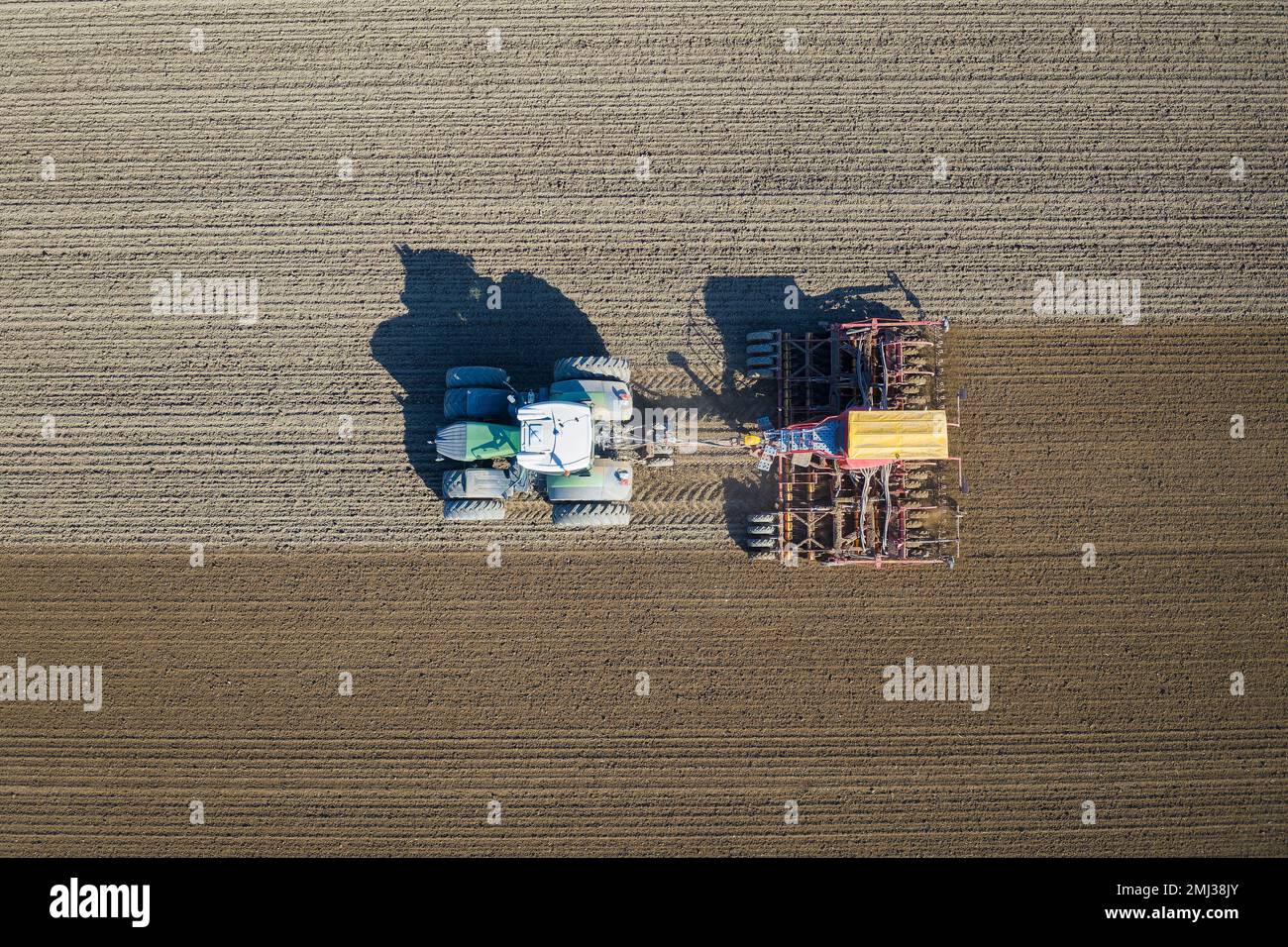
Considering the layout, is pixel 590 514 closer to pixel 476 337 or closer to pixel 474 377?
pixel 474 377

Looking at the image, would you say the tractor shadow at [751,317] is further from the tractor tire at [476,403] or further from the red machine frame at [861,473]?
the tractor tire at [476,403]

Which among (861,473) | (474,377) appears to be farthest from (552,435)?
(861,473)

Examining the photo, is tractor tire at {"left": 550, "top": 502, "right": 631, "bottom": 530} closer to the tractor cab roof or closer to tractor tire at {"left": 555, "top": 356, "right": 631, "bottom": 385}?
the tractor cab roof

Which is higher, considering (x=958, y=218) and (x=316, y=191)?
(x=316, y=191)

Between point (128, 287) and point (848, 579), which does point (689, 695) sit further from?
point (128, 287)

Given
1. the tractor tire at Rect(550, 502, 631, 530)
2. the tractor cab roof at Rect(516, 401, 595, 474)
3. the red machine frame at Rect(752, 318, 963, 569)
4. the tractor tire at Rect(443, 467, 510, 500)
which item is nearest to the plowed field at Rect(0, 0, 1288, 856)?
the red machine frame at Rect(752, 318, 963, 569)
